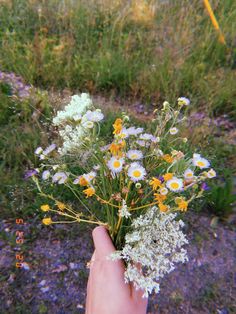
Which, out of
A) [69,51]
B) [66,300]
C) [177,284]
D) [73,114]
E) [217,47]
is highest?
[73,114]

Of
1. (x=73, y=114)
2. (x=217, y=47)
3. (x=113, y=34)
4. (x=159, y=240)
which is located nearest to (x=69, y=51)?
(x=113, y=34)

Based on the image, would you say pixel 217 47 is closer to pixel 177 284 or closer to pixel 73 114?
pixel 177 284

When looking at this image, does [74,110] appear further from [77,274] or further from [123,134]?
[77,274]

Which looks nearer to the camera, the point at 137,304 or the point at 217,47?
the point at 137,304

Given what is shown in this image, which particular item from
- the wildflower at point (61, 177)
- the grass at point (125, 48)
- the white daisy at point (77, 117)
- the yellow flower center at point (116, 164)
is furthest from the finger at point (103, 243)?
the grass at point (125, 48)

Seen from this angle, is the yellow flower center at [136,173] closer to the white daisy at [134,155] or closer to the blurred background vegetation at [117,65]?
the white daisy at [134,155]
